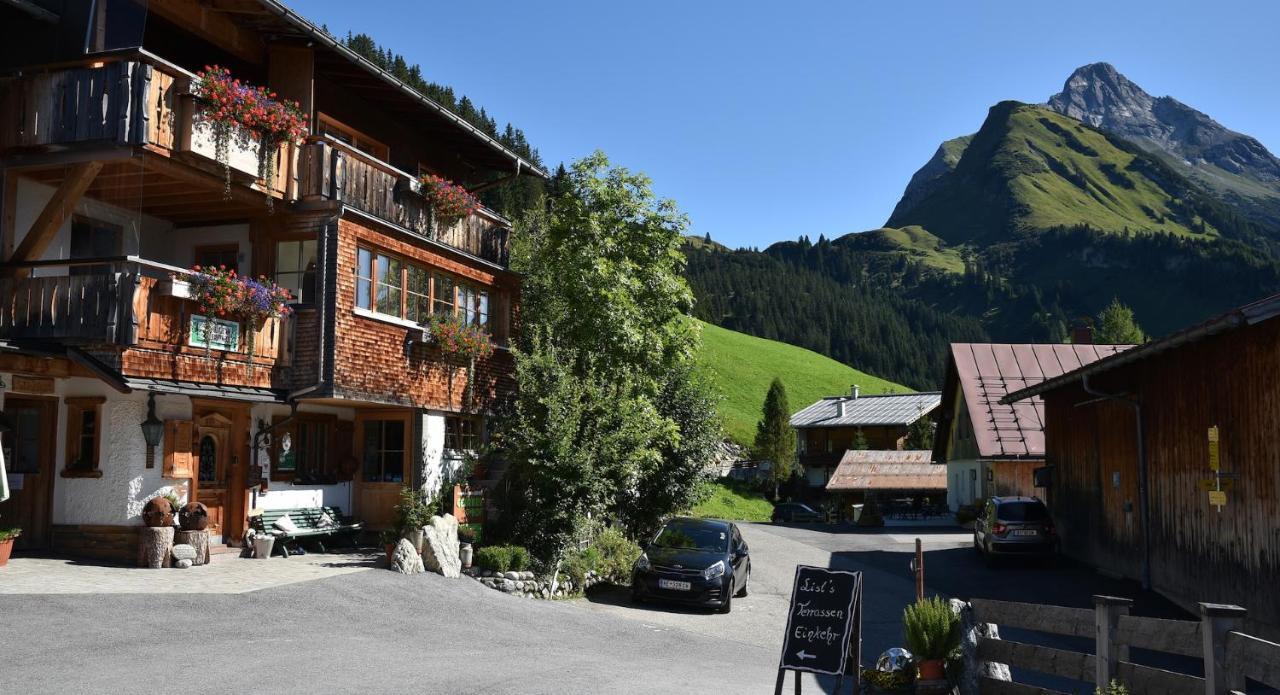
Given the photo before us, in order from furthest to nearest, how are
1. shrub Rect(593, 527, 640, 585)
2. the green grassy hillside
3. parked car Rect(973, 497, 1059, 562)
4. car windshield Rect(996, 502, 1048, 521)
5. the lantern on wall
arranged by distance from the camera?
the green grassy hillside, car windshield Rect(996, 502, 1048, 521), parked car Rect(973, 497, 1059, 562), shrub Rect(593, 527, 640, 585), the lantern on wall

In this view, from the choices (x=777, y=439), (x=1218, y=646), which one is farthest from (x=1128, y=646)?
(x=777, y=439)

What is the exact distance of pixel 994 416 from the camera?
3916 centimetres

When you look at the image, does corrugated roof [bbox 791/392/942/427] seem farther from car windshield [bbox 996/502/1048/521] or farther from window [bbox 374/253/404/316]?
window [bbox 374/253/404/316]

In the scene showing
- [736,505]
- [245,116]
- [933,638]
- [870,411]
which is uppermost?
[245,116]

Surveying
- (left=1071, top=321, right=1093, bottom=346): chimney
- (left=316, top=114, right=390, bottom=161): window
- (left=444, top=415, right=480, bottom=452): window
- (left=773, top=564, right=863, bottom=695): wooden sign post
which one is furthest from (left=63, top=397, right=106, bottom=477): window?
(left=1071, top=321, right=1093, bottom=346): chimney

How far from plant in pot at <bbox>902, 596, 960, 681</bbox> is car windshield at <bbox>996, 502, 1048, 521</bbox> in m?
16.6

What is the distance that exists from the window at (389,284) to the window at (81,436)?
17.7ft

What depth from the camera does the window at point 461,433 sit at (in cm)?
2303

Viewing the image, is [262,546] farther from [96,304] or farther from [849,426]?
[849,426]

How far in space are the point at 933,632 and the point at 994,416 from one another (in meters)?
31.6

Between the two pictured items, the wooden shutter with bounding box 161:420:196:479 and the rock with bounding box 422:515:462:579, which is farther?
the rock with bounding box 422:515:462:579

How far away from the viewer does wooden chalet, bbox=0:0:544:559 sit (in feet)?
51.4

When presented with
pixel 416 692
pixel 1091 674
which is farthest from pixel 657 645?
pixel 1091 674

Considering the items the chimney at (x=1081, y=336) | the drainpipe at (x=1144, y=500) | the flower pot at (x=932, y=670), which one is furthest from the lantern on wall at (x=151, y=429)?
the chimney at (x=1081, y=336)
